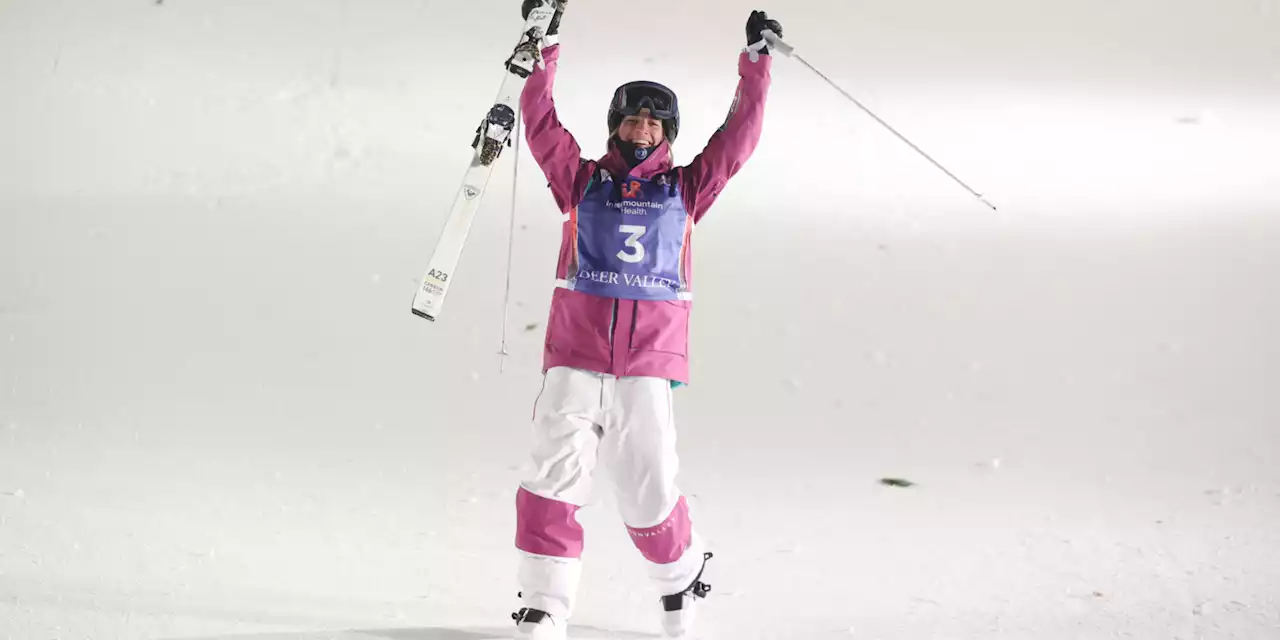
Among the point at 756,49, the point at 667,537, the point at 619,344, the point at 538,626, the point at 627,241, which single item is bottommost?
the point at 538,626

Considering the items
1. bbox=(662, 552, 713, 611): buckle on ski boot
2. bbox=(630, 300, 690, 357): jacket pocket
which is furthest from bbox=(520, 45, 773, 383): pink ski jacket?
bbox=(662, 552, 713, 611): buckle on ski boot

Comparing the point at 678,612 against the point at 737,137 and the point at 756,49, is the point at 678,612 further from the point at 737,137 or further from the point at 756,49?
the point at 756,49

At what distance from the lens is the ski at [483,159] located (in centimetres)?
180

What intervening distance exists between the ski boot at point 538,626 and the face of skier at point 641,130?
26.3 inches

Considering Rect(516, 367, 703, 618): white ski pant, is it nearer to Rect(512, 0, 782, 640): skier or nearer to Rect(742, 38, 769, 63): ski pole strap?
Rect(512, 0, 782, 640): skier

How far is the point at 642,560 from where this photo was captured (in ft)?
6.84

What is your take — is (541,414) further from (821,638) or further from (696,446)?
(696,446)

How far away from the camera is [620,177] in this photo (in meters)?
1.78

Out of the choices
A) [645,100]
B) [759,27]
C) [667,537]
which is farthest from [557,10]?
[667,537]

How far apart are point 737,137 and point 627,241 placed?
227mm

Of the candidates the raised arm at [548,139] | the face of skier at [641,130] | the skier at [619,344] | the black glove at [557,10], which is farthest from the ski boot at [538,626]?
the black glove at [557,10]

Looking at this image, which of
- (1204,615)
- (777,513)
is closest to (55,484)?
(777,513)

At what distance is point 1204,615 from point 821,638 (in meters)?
0.59

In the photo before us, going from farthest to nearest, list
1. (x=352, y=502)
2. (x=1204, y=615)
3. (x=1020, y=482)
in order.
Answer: (x=1020, y=482), (x=352, y=502), (x=1204, y=615)
